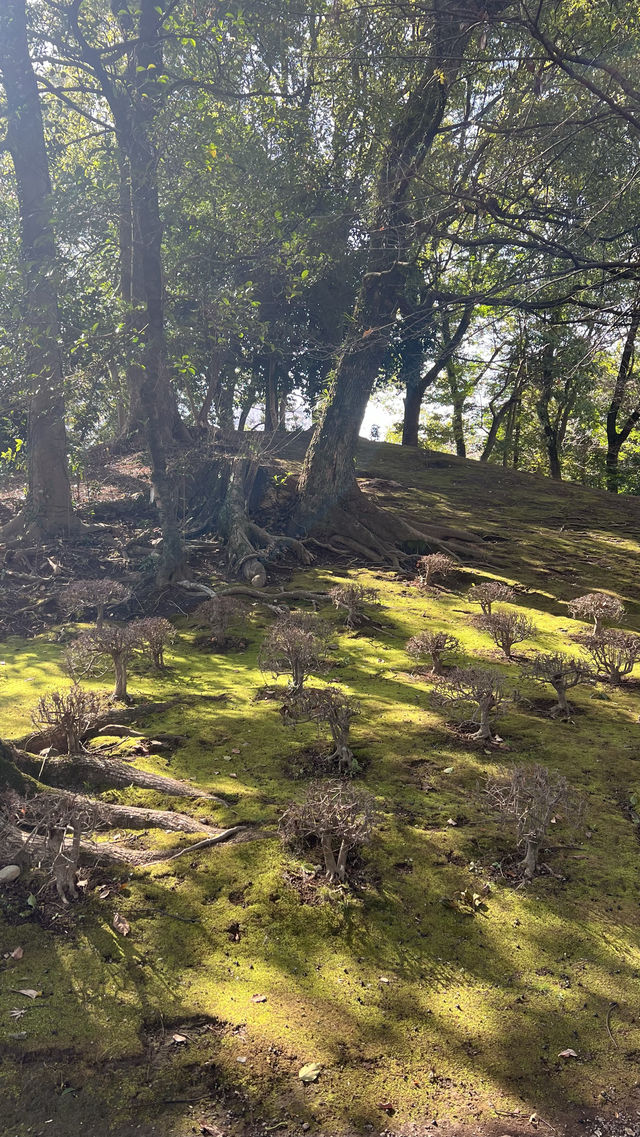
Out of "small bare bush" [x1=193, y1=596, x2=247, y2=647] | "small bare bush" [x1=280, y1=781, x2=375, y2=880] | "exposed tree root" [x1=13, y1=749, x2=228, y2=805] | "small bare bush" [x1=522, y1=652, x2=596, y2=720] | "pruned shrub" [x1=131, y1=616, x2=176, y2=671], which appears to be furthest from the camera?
"small bare bush" [x1=193, y1=596, x2=247, y2=647]

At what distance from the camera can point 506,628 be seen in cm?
945

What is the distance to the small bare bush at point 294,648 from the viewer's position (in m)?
7.93

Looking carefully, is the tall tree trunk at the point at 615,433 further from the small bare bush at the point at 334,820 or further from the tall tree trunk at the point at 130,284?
the small bare bush at the point at 334,820

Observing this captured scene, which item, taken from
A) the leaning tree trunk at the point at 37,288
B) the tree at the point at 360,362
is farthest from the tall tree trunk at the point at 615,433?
the leaning tree trunk at the point at 37,288

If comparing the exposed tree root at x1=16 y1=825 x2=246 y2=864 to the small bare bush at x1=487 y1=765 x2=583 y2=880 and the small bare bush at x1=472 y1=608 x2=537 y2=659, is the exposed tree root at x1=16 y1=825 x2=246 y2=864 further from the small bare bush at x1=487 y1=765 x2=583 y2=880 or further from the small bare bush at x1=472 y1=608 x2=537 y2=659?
the small bare bush at x1=472 y1=608 x2=537 y2=659

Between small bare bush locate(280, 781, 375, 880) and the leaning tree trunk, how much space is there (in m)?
8.70

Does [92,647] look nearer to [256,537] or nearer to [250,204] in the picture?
[256,537]

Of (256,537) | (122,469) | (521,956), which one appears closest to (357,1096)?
(521,956)

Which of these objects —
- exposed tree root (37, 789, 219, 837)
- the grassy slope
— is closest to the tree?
the grassy slope

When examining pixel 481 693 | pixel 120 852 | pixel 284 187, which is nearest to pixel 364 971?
pixel 120 852

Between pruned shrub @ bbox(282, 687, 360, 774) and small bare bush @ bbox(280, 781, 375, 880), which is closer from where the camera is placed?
small bare bush @ bbox(280, 781, 375, 880)

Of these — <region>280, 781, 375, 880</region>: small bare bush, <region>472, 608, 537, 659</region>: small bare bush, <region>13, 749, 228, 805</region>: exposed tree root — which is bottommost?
<region>13, 749, 228, 805</region>: exposed tree root

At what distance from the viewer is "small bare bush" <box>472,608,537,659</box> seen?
9352 mm

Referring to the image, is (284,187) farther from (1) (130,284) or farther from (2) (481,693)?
(2) (481,693)
